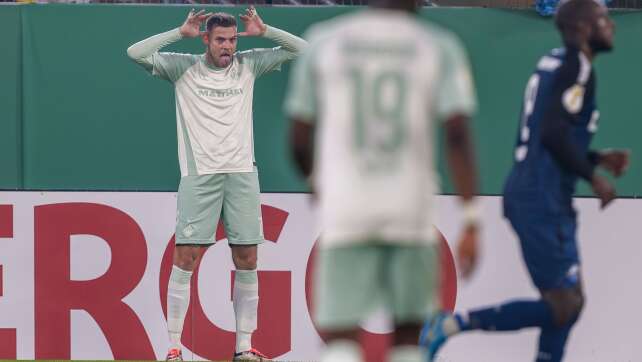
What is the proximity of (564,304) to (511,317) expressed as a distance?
281 millimetres

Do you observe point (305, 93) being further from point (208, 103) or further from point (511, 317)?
point (208, 103)

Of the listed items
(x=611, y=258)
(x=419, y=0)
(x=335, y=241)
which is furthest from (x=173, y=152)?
(x=335, y=241)

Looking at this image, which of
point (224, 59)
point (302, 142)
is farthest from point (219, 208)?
point (302, 142)

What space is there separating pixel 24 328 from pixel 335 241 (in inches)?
199

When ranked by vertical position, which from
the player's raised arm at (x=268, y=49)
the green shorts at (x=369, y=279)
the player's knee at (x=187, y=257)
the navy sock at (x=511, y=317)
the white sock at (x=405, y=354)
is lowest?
the player's knee at (x=187, y=257)

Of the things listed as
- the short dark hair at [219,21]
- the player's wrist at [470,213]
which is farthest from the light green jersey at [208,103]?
the player's wrist at [470,213]

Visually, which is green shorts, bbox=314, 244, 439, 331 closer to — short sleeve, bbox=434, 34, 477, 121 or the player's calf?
short sleeve, bbox=434, 34, 477, 121

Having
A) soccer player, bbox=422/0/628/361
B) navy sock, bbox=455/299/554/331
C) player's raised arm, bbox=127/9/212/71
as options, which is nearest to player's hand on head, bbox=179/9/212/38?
player's raised arm, bbox=127/9/212/71

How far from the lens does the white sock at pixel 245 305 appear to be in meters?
9.48

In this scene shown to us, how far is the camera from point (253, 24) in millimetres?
9438

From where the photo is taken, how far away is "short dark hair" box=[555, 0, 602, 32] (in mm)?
7402

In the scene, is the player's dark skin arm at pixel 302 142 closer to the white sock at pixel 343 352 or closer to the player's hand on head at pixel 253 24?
the white sock at pixel 343 352

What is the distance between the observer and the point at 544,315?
732cm

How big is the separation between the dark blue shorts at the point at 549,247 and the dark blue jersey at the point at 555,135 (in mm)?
56
